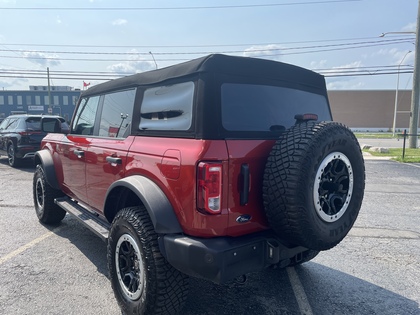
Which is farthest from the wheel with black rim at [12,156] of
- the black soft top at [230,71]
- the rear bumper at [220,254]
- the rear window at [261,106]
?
the rear window at [261,106]

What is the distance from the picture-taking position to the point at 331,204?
2484 mm

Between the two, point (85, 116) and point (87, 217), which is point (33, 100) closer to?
point (85, 116)

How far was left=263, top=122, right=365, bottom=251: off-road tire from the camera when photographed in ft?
7.29

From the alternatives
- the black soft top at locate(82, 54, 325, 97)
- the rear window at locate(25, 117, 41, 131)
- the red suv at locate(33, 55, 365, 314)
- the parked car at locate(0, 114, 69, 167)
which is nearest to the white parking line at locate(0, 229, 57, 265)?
the red suv at locate(33, 55, 365, 314)

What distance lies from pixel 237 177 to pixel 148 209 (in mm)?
703

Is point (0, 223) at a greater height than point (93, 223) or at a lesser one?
lesser

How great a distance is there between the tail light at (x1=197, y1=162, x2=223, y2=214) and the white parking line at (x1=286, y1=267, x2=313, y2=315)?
141 centimetres

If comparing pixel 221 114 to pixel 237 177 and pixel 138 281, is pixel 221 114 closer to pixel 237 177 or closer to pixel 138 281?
pixel 237 177

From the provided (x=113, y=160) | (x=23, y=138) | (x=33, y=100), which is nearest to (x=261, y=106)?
(x=113, y=160)

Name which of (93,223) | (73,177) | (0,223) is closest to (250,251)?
(93,223)

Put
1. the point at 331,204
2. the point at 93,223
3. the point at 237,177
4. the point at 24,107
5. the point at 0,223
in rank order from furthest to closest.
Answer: the point at 24,107
the point at 0,223
the point at 93,223
the point at 331,204
the point at 237,177

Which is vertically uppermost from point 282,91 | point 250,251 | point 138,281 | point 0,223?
point 282,91

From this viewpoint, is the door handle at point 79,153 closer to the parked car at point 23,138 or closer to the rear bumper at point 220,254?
the rear bumper at point 220,254

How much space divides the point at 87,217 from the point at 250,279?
195 cm
